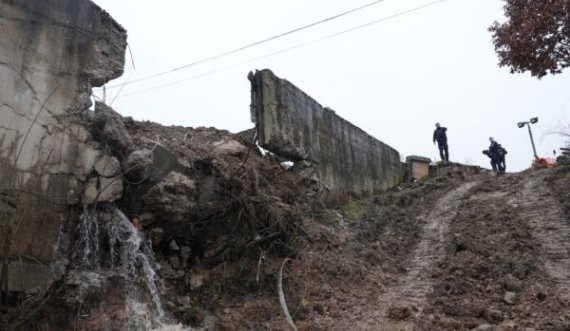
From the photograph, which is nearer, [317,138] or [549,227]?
[549,227]

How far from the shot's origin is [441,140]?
49.6ft

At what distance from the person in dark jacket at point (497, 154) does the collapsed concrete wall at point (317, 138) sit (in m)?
3.64

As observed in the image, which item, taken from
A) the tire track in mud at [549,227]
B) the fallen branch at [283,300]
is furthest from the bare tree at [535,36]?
the fallen branch at [283,300]

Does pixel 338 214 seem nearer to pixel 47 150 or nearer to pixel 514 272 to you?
pixel 514 272

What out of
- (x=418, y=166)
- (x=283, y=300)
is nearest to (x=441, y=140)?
(x=418, y=166)

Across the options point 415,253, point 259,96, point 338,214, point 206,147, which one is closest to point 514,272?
point 415,253

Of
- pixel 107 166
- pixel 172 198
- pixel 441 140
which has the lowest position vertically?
pixel 172 198

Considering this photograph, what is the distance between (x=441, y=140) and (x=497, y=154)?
180 cm

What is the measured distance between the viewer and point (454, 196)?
10141 mm

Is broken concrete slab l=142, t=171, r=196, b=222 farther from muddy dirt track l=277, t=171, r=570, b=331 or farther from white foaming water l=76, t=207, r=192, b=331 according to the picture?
muddy dirt track l=277, t=171, r=570, b=331

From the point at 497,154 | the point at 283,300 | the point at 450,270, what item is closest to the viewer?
the point at 283,300

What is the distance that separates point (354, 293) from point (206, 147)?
2907 millimetres

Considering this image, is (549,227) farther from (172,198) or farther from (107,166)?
(107,166)

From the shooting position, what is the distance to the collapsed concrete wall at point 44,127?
159 inches
